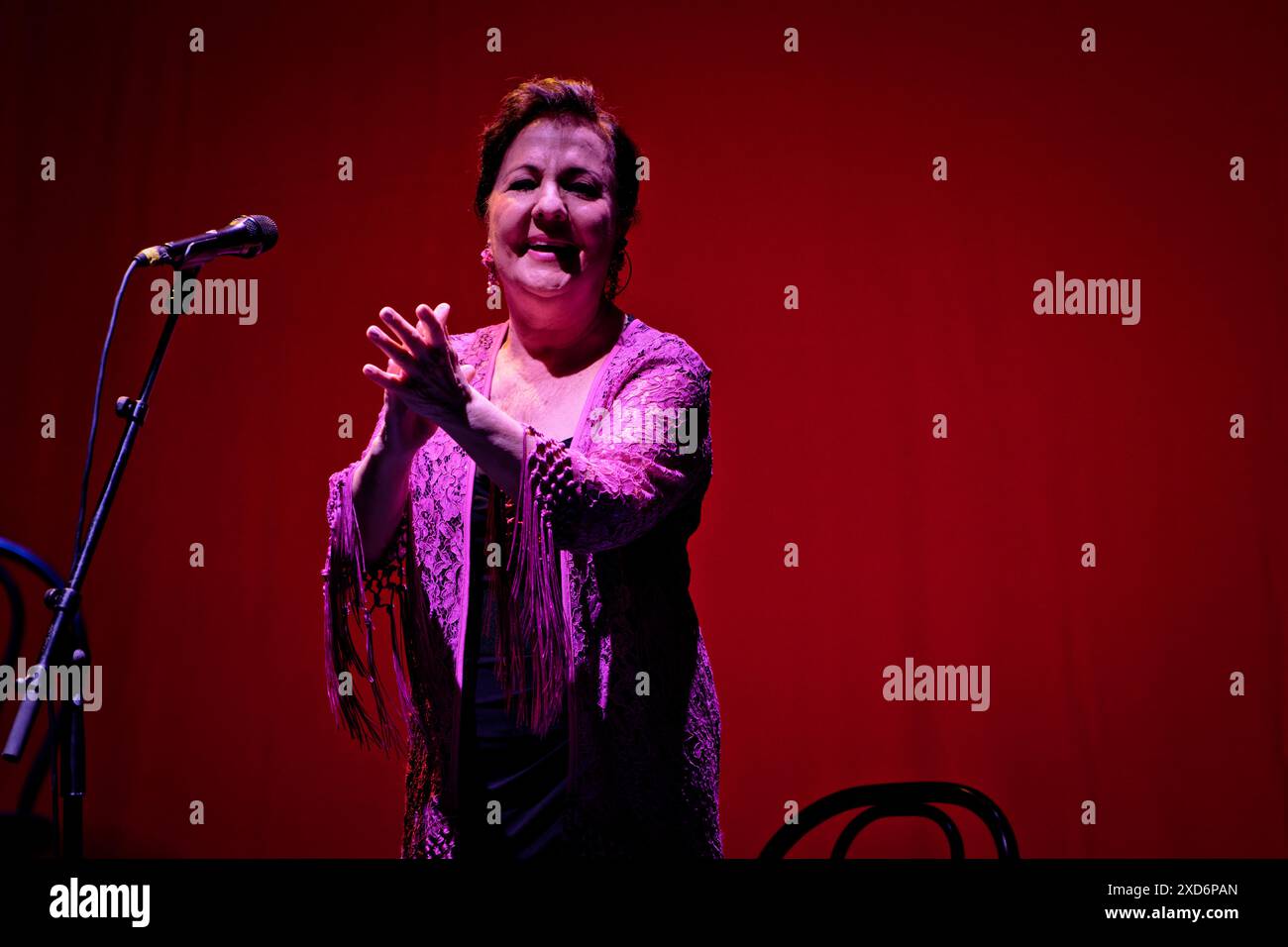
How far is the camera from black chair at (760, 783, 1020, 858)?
179cm

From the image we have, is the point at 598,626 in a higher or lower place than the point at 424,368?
lower

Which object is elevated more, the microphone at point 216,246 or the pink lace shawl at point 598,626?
the microphone at point 216,246

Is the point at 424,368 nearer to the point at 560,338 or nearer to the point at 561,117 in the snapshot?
the point at 560,338

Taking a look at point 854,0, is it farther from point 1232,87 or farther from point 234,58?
point 234,58

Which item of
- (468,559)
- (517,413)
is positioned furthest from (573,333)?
(468,559)

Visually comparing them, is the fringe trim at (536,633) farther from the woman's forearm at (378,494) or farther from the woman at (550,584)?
the woman's forearm at (378,494)

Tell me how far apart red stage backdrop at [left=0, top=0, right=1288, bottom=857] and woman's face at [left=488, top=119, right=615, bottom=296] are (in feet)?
4.79

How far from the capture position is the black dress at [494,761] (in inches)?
56.6

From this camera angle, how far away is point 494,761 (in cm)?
146

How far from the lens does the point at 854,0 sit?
3.05m

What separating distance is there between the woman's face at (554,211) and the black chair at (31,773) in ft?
2.35

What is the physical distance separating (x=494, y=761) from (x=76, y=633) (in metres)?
0.64

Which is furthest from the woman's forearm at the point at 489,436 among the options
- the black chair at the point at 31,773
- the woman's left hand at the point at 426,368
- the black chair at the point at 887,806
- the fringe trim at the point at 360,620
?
the black chair at the point at 887,806

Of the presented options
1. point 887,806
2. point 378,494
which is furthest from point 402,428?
point 887,806
